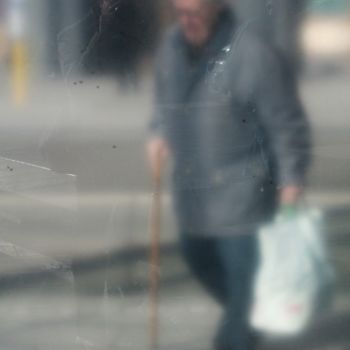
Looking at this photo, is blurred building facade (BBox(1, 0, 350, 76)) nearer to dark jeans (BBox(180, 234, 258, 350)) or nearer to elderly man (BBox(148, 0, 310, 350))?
elderly man (BBox(148, 0, 310, 350))

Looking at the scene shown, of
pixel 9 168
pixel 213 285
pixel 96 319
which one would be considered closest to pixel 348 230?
pixel 213 285

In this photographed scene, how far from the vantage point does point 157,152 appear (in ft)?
9.92

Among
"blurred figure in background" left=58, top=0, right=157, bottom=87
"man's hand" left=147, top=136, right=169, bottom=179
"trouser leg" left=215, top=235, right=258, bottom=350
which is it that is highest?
"blurred figure in background" left=58, top=0, right=157, bottom=87

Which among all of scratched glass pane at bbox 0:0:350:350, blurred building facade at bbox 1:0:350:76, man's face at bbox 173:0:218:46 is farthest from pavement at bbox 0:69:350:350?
man's face at bbox 173:0:218:46

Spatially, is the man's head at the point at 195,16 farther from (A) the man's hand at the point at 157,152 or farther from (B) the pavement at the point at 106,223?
(A) the man's hand at the point at 157,152

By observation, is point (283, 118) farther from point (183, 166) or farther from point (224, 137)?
point (183, 166)

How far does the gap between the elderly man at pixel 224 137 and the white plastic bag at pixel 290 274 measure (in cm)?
5

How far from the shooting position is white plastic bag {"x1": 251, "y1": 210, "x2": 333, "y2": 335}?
9.87 feet

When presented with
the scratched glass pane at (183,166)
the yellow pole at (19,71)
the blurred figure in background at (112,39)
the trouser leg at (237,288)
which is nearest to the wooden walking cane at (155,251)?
the scratched glass pane at (183,166)

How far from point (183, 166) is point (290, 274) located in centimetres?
49

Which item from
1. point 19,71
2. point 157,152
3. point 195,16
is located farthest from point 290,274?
point 19,71

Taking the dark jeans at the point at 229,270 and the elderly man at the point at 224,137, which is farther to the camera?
the dark jeans at the point at 229,270

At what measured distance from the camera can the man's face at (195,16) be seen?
2924mm

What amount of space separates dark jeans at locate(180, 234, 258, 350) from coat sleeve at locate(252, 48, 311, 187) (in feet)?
0.89
